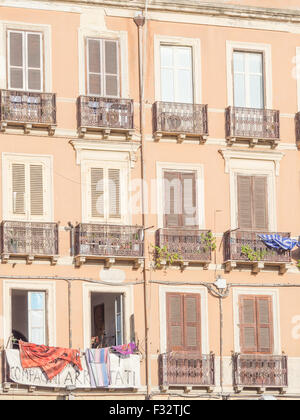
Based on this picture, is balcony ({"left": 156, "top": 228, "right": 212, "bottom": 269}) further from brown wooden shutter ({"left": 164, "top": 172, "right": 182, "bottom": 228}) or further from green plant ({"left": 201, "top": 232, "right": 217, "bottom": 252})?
brown wooden shutter ({"left": 164, "top": 172, "right": 182, "bottom": 228})

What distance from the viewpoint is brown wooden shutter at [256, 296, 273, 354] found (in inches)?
2415

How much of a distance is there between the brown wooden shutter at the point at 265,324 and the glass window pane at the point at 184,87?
A: 641 centimetres

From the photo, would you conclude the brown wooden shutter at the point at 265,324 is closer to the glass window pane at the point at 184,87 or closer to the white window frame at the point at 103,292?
the white window frame at the point at 103,292

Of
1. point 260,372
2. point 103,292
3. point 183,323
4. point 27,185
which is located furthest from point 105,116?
point 260,372

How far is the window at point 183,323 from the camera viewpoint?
60.6 meters

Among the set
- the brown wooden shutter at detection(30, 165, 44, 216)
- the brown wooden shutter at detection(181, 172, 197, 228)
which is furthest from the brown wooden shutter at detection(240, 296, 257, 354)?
the brown wooden shutter at detection(30, 165, 44, 216)

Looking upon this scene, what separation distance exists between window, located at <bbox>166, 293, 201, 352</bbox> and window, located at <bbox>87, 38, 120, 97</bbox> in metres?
6.37

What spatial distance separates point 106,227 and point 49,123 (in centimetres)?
344

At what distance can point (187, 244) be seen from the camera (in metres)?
61.0

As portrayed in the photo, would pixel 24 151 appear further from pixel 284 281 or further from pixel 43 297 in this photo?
pixel 284 281

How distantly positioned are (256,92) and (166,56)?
303 centimetres

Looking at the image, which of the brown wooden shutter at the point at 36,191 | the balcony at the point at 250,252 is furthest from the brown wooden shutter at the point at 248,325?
the brown wooden shutter at the point at 36,191

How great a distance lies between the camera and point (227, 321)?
201ft

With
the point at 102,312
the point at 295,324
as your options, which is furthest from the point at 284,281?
the point at 102,312
